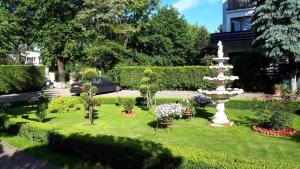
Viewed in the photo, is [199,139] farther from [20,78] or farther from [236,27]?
[20,78]

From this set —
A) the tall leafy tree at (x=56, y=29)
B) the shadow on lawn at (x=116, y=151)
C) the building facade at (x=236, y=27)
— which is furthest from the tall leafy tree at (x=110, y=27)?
the shadow on lawn at (x=116, y=151)

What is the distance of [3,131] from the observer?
1458cm

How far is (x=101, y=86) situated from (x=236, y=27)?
679 inches

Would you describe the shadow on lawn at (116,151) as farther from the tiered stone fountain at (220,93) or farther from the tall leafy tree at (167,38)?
the tall leafy tree at (167,38)

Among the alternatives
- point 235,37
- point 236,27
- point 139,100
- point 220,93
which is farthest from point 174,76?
point 220,93

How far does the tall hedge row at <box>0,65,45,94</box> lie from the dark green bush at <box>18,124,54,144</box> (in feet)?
70.2

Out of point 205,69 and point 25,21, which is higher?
point 25,21

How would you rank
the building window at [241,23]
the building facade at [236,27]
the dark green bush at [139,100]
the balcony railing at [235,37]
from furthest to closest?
the building window at [241,23], the building facade at [236,27], the balcony railing at [235,37], the dark green bush at [139,100]

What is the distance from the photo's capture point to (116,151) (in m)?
9.29

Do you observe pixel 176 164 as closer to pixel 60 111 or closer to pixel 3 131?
pixel 3 131

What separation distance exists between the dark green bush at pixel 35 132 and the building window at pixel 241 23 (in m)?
29.0

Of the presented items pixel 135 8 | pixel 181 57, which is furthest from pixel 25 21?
pixel 181 57

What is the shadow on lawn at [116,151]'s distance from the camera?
8.21 meters

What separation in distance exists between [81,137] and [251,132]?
745 cm
